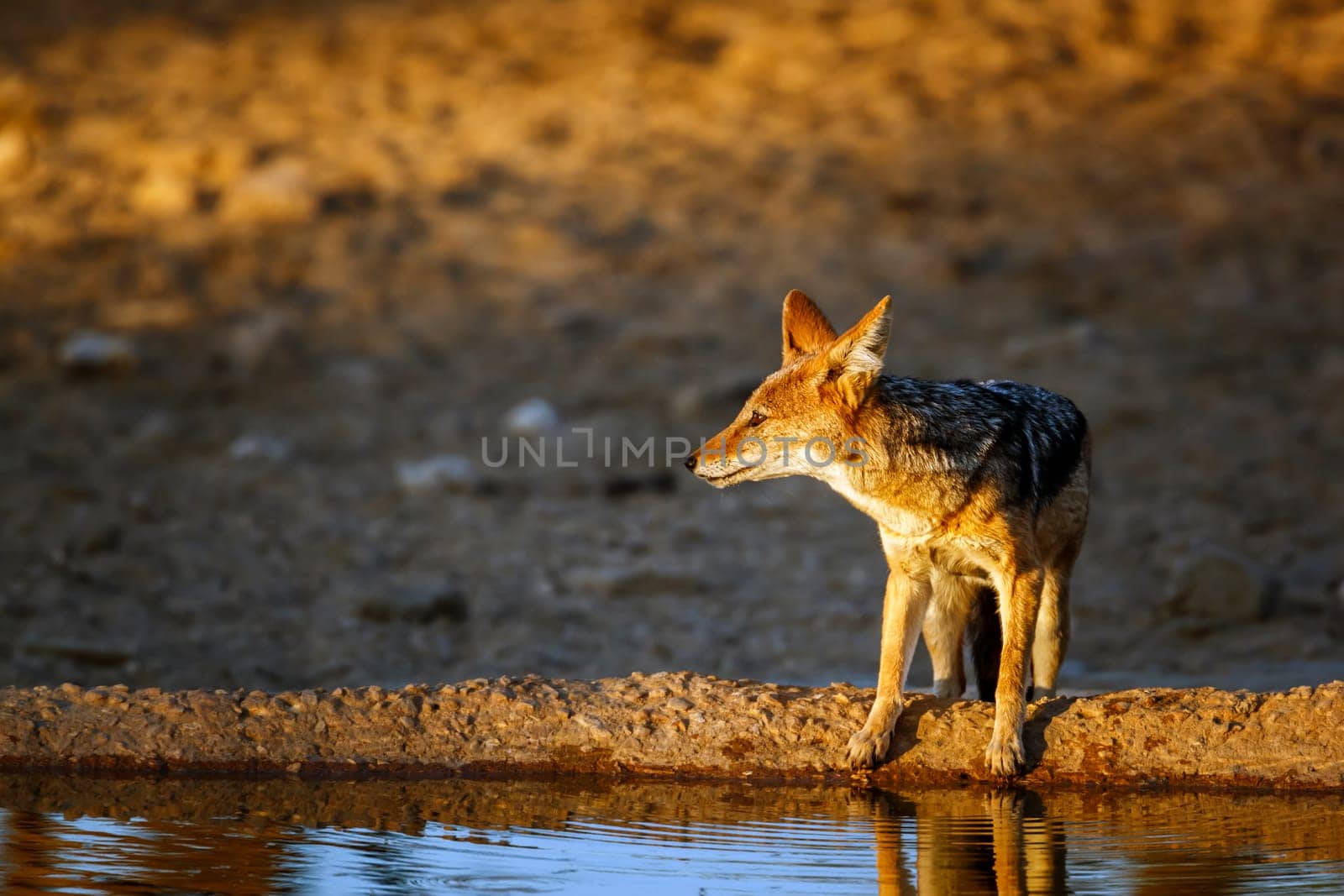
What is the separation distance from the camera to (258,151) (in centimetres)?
1822

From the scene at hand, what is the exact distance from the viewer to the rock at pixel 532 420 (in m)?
13.7

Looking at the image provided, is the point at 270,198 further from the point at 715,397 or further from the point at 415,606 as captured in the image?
the point at 415,606

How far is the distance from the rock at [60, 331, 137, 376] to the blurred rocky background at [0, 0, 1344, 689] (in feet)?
0.14

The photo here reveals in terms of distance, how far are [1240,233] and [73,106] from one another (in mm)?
13152

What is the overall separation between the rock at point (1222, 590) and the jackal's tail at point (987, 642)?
4343 millimetres

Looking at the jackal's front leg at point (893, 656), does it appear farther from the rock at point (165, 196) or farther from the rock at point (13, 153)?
the rock at point (13, 153)

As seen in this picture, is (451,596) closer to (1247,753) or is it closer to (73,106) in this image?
(1247,753)

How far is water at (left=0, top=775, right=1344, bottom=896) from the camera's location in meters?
4.41

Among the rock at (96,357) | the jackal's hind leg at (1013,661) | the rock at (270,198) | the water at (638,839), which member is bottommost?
the water at (638,839)

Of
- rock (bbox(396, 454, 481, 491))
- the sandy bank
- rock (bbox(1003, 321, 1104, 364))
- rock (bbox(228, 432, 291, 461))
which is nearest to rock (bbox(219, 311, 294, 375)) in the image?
rock (bbox(228, 432, 291, 461))

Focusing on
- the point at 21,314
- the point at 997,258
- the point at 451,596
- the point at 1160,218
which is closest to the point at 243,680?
the point at 451,596

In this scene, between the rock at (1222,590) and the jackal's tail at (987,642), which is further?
the rock at (1222,590)

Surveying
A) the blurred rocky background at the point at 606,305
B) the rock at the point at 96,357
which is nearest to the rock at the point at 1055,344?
the blurred rocky background at the point at 606,305

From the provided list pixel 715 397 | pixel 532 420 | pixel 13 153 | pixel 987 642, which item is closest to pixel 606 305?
pixel 715 397
